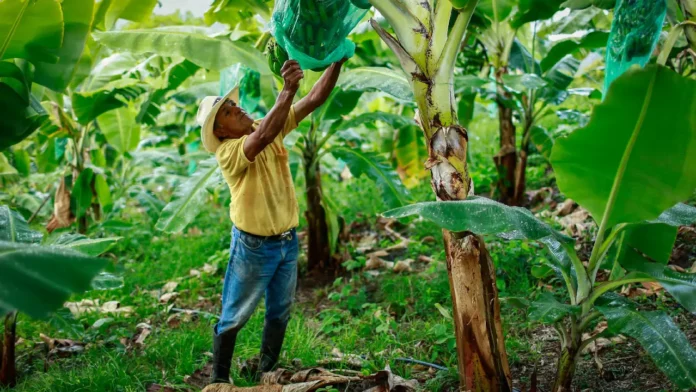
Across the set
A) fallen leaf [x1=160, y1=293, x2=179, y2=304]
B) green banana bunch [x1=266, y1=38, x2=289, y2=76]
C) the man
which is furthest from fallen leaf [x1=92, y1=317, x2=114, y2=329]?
green banana bunch [x1=266, y1=38, x2=289, y2=76]

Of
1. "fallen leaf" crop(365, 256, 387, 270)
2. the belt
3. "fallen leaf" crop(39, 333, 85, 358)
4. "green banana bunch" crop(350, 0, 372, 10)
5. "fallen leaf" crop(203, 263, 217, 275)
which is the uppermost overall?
"green banana bunch" crop(350, 0, 372, 10)

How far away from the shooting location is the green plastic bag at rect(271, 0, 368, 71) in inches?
80.5

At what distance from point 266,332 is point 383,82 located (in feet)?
4.97

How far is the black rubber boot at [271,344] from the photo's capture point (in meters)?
2.70

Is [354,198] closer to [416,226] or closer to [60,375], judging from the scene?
[416,226]

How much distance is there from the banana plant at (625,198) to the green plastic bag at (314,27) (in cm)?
77

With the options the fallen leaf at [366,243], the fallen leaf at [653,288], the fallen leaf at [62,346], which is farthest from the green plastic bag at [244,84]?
the fallen leaf at [653,288]

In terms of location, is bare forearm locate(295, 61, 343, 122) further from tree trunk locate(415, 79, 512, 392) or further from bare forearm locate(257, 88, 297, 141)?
tree trunk locate(415, 79, 512, 392)

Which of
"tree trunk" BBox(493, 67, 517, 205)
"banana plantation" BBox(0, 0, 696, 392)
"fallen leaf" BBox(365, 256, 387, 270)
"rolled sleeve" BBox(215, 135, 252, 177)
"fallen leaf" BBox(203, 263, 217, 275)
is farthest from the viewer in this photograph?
"tree trunk" BBox(493, 67, 517, 205)

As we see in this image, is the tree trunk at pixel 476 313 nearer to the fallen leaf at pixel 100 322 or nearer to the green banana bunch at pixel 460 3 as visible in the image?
the green banana bunch at pixel 460 3

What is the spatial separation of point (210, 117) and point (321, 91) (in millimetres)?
→ 490

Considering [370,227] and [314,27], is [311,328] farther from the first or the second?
[370,227]

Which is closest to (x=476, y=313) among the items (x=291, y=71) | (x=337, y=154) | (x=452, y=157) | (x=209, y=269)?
(x=452, y=157)

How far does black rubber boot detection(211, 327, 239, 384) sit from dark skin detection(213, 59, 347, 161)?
2.74ft
